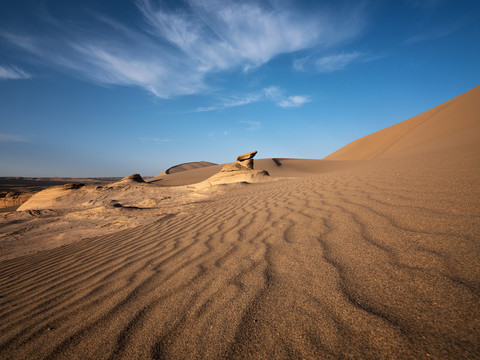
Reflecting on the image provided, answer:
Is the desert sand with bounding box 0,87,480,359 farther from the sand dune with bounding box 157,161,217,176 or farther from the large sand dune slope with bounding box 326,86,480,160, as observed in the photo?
the sand dune with bounding box 157,161,217,176

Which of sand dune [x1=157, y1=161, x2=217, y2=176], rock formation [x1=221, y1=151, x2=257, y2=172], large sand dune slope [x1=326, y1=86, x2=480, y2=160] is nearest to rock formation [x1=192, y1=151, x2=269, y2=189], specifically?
rock formation [x1=221, y1=151, x2=257, y2=172]

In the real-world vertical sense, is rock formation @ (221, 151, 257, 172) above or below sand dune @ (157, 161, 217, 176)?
below

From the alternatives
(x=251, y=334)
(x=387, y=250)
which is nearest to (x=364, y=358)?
(x=251, y=334)

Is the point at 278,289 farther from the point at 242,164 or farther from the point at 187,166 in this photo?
the point at 187,166

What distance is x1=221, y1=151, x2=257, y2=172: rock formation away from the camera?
37.7 ft

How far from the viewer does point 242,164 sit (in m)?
12.2

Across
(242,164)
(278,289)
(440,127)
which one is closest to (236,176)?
(242,164)

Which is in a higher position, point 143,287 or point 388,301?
point 388,301

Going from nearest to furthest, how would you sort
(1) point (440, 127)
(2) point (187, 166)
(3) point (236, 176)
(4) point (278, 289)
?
1. (4) point (278, 289)
2. (3) point (236, 176)
3. (1) point (440, 127)
4. (2) point (187, 166)

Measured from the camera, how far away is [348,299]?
1.13 metres

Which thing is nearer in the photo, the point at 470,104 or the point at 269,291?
the point at 269,291

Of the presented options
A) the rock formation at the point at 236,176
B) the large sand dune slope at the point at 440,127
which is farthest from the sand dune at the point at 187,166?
the rock formation at the point at 236,176

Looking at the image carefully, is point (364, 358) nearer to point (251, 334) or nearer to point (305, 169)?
point (251, 334)

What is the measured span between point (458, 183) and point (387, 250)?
2.16 m
